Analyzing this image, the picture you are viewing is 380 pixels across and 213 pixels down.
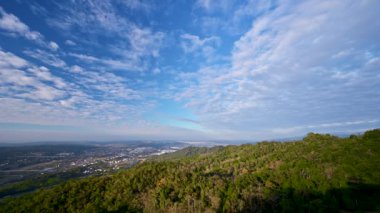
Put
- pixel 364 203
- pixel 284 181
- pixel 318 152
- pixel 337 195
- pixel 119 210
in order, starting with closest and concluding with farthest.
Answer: pixel 364 203
pixel 337 195
pixel 119 210
pixel 284 181
pixel 318 152

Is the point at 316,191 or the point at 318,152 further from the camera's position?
the point at 318,152

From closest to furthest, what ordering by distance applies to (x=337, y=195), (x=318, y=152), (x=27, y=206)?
(x=337, y=195) < (x=27, y=206) < (x=318, y=152)

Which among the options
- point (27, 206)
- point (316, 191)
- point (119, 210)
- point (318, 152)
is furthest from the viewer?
point (318, 152)

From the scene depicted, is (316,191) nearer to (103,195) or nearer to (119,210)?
(119,210)

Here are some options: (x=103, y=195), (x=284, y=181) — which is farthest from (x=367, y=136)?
(x=103, y=195)

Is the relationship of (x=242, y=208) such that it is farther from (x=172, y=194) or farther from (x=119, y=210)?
(x=119, y=210)

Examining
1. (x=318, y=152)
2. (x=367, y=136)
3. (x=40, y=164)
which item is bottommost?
(x=40, y=164)

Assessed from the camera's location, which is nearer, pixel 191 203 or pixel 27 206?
pixel 191 203

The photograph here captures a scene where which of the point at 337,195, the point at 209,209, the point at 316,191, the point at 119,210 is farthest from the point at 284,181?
the point at 119,210

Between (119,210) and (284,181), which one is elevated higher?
(284,181)
